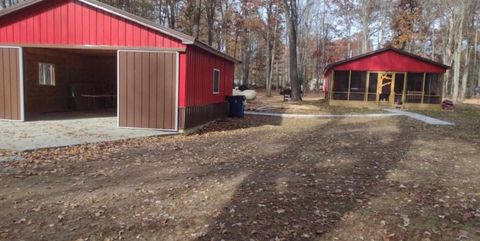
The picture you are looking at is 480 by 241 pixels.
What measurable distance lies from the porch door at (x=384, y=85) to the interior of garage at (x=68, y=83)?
1539cm

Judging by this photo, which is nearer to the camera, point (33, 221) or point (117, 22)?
point (33, 221)

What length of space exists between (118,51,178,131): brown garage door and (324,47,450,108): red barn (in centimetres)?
1553

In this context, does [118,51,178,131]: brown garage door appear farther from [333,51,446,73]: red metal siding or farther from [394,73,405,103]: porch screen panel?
[394,73,405,103]: porch screen panel

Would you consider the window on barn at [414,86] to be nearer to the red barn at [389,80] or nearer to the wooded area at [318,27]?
the red barn at [389,80]

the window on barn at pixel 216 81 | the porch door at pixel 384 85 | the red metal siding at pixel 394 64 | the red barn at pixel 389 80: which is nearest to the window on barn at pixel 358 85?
the red barn at pixel 389 80

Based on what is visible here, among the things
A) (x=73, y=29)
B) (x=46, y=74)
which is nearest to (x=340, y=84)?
(x=46, y=74)

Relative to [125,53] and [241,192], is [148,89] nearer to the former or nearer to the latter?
[125,53]

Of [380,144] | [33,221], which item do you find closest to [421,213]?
[33,221]

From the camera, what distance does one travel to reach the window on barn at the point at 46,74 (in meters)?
→ 14.9

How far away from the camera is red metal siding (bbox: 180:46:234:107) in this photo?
1071 centimetres

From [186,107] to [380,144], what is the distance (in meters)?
5.16

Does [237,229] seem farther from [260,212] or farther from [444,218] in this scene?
[444,218]

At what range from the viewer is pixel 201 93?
40.3 ft

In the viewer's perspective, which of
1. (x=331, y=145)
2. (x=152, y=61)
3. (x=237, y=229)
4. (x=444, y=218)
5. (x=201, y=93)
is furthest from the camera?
(x=201, y=93)
